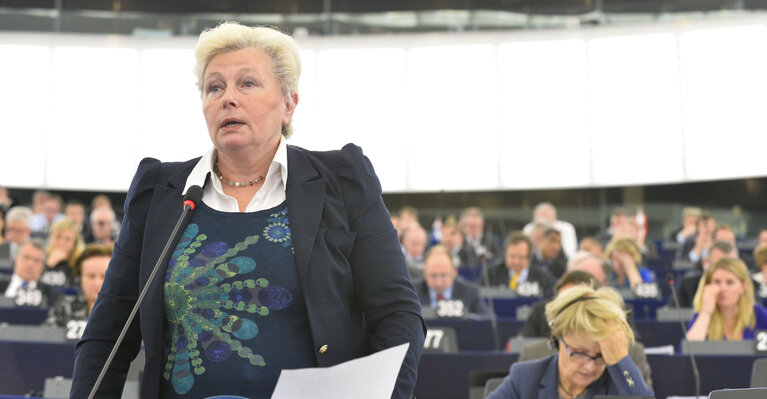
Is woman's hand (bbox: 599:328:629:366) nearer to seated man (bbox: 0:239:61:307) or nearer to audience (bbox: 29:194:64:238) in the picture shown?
seated man (bbox: 0:239:61:307)

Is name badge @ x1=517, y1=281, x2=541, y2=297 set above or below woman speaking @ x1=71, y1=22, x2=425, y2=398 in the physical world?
below

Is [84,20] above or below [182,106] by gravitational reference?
above

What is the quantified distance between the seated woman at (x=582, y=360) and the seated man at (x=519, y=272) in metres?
4.62

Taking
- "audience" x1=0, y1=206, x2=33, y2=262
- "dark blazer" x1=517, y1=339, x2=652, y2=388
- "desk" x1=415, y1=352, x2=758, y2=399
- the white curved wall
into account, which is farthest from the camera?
the white curved wall

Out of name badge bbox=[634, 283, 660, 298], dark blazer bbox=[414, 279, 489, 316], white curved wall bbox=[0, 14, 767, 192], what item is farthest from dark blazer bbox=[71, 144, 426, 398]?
white curved wall bbox=[0, 14, 767, 192]

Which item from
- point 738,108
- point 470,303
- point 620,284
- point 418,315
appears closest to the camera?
point 418,315

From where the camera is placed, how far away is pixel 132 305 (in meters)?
1.59

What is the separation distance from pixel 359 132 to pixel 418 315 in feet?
42.7

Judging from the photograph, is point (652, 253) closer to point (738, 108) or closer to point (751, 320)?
point (738, 108)

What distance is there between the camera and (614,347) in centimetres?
329

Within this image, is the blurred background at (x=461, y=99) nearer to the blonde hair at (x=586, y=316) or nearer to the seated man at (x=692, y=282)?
the seated man at (x=692, y=282)

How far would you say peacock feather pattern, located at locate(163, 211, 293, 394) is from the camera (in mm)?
1479

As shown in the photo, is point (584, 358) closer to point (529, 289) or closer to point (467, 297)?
point (467, 297)

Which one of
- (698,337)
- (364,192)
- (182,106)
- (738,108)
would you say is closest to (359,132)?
(182,106)
